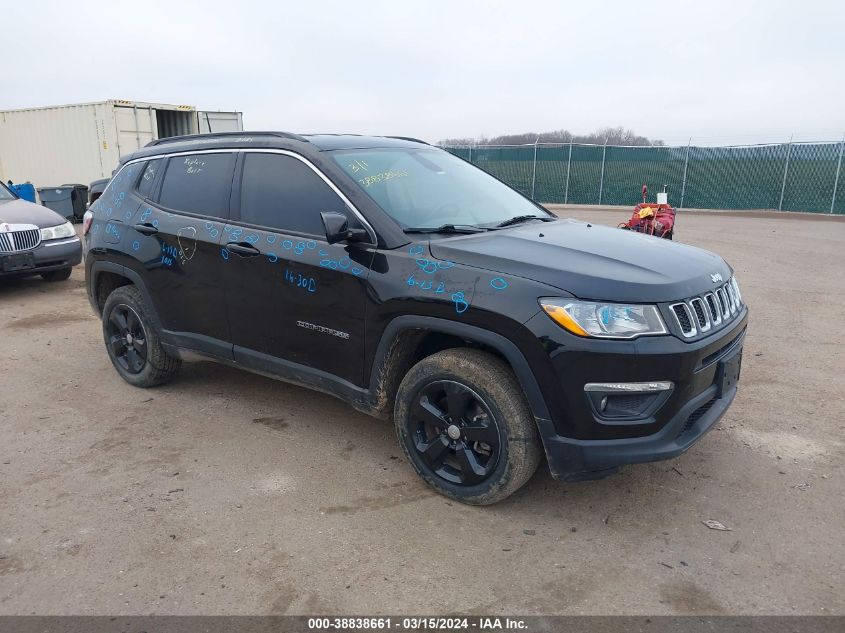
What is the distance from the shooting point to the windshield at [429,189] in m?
3.61

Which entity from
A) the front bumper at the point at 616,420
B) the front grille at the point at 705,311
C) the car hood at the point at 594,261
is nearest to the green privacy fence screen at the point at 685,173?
the car hood at the point at 594,261

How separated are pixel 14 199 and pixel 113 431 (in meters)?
6.57

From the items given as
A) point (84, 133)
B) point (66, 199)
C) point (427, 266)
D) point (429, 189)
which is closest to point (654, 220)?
point (429, 189)

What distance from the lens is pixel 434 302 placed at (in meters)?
3.13

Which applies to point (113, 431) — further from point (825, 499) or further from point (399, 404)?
point (825, 499)

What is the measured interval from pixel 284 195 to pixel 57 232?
19.8 ft

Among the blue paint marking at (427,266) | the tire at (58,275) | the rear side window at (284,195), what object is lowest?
the tire at (58,275)

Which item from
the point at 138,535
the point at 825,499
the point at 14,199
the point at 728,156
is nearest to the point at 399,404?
the point at 138,535

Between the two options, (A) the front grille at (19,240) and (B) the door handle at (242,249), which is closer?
(B) the door handle at (242,249)

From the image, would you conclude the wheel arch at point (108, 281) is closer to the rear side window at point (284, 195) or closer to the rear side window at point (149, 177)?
the rear side window at point (149, 177)

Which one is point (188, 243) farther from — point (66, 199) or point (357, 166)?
point (66, 199)

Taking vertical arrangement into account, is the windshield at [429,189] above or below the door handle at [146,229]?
above

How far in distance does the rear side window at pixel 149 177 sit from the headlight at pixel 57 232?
443 centimetres

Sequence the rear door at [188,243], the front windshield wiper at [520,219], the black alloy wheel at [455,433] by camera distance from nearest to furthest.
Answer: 1. the black alloy wheel at [455,433]
2. the front windshield wiper at [520,219]
3. the rear door at [188,243]
